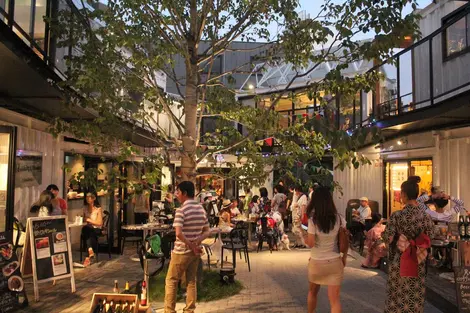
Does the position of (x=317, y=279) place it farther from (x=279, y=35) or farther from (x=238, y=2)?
(x=238, y=2)

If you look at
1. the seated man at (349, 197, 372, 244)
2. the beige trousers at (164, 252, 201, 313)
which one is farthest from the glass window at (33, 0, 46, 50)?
the seated man at (349, 197, 372, 244)

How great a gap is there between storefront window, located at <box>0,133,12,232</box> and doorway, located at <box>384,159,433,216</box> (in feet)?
30.1

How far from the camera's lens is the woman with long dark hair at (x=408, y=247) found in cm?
475

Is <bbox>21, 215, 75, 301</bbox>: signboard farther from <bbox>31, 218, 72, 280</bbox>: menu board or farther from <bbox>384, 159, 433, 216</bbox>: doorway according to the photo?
<bbox>384, 159, 433, 216</bbox>: doorway

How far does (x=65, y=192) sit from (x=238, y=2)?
6.13m

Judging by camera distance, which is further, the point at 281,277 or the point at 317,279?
the point at 281,277

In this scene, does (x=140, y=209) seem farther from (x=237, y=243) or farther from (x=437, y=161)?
(x=437, y=161)

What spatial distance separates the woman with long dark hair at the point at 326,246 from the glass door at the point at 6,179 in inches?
207

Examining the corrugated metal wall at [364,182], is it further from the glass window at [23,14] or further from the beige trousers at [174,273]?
the glass window at [23,14]

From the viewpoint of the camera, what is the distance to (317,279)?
16.0 ft

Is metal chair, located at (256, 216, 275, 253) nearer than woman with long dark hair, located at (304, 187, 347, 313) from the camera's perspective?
No

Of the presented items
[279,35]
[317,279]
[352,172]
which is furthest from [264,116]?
[352,172]

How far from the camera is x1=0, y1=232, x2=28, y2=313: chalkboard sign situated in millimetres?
5707

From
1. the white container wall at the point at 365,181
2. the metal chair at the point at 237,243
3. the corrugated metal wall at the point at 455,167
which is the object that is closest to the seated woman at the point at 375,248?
the corrugated metal wall at the point at 455,167
